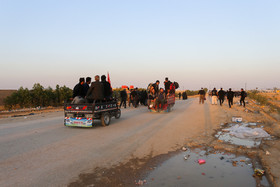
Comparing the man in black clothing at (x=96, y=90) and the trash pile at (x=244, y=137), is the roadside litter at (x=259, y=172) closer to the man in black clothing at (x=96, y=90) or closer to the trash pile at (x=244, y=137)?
the trash pile at (x=244, y=137)

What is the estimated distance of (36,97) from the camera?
22.6 m

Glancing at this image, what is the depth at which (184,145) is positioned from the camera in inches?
279

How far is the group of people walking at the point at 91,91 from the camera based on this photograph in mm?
10348

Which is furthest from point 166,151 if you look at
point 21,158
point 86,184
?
point 21,158

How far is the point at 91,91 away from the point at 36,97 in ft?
48.5

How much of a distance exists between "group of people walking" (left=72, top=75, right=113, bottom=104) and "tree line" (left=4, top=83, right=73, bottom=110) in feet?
45.1

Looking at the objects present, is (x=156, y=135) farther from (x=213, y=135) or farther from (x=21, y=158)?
(x=21, y=158)

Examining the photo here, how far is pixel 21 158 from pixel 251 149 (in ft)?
21.5

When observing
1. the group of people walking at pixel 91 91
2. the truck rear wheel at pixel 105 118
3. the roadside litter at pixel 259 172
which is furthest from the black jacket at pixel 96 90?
the roadside litter at pixel 259 172

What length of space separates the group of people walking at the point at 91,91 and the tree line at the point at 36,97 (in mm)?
13752

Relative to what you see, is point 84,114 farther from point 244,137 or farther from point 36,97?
point 36,97

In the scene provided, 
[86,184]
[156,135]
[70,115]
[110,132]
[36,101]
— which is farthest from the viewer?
[36,101]

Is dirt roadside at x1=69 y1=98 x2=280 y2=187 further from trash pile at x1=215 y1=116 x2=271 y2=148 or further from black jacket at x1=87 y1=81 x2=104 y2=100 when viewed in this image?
black jacket at x1=87 y1=81 x2=104 y2=100

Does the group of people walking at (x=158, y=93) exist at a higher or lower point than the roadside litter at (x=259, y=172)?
higher
